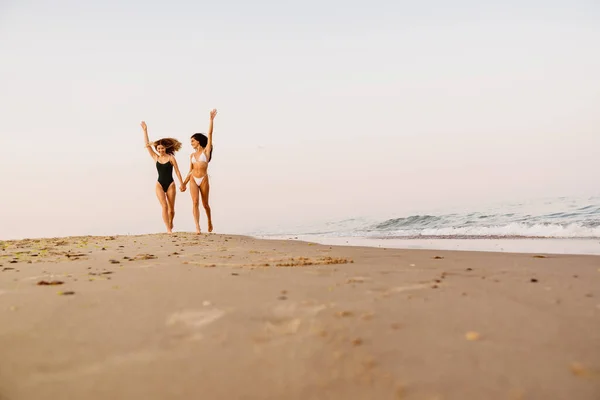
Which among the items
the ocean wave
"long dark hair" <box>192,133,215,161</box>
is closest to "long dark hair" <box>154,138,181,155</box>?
"long dark hair" <box>192,133,215,161</box>

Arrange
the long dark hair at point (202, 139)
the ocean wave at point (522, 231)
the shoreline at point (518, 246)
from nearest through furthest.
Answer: the shoreline at point (518, 246), the ocean wave at point (522, 231), the long dark hair at point (202, 139)

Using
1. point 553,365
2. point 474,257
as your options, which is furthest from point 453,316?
point 474,257

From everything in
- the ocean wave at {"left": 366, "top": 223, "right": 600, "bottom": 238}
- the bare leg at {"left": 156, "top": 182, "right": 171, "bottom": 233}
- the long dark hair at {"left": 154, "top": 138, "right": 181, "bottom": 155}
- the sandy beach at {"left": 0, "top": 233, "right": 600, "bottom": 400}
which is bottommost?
the sandy beach at {"left": 0, "top": 233, "right": 600, "bottom": 400}

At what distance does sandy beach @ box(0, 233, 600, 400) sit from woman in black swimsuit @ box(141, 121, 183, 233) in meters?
8.52

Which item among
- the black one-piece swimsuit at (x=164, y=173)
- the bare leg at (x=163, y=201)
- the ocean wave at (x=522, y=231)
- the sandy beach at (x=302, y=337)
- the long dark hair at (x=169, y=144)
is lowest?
the sandy beach at (x=302, y=337)

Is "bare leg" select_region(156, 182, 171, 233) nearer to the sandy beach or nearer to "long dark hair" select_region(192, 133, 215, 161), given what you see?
"long dark hair" select_region(192, 133, 215, 161)

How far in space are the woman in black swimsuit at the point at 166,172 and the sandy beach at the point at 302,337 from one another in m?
8.52

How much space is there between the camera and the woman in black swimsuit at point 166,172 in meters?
12.3

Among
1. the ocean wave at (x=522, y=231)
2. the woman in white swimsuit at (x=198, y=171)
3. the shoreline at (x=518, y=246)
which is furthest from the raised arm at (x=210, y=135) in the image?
the ocean wave at (x=522, y=231)

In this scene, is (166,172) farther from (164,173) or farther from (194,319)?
(194,319)

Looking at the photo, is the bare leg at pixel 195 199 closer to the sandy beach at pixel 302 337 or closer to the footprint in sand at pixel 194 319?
the sandy beach at pixel 302 337

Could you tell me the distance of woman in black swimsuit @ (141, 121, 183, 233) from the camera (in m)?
12.3

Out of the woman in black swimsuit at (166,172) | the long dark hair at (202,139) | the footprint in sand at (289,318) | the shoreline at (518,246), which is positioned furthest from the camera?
the woman in black swimsuit at (166,172)

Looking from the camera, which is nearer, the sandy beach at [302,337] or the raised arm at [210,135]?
the sandy beach at [302,337]
